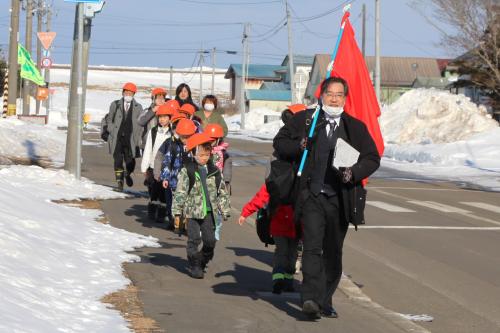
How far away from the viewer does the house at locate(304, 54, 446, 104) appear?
105625 mm

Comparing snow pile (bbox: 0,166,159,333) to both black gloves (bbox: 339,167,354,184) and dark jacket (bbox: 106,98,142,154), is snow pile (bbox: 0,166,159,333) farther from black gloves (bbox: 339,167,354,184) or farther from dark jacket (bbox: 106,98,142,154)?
dark jacket (bbox: 106,98,142,154)

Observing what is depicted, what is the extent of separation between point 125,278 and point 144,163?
5231mm

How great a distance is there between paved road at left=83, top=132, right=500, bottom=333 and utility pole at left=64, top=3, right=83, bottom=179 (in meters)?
2.17

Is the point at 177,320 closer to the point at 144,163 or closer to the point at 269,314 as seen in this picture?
the point at 269,314

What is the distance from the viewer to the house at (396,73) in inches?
4158

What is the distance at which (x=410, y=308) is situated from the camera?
877 cm

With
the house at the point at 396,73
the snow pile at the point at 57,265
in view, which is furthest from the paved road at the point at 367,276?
the house at the point at 396,73

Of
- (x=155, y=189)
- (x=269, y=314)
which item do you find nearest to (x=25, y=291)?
Result: (x=269, y=314)

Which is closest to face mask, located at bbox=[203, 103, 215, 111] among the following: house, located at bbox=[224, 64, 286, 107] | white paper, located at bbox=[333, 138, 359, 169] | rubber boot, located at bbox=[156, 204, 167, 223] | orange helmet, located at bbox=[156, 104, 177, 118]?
orange helmet, located at bbox=[156, 104, 177, 118]

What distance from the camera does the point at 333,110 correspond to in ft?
24.7

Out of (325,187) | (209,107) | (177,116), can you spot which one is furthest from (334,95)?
(209,107)

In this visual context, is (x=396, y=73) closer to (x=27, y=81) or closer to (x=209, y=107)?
(x=27, y=81)

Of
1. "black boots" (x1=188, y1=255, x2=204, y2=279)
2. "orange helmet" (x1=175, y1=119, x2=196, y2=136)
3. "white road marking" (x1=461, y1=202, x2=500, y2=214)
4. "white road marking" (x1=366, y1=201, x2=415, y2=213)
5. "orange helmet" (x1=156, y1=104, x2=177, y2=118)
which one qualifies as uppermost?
"orange helmet" (x1=156, y1=104, x2=177, y2=118)

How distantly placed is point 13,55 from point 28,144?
9.01 metres
